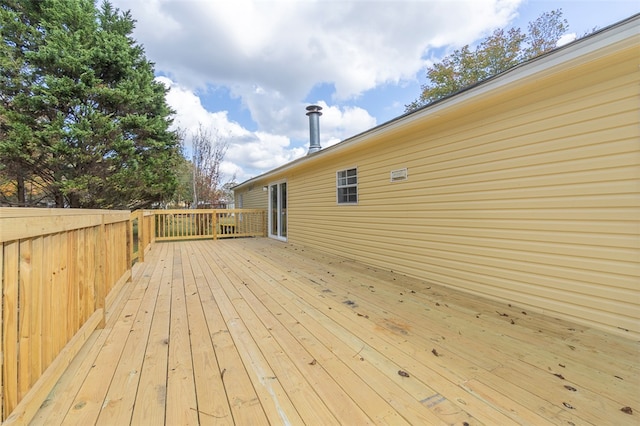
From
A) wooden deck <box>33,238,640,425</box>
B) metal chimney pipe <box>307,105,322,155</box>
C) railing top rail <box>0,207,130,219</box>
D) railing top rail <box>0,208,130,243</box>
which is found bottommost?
wooden deck <box>33,238,640,425</box>

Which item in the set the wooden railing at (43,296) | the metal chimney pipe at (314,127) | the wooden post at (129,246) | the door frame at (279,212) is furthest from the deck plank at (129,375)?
the metal chimney pipe at (314,127)

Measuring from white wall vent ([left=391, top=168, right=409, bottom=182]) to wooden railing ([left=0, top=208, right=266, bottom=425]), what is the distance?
3932 mm

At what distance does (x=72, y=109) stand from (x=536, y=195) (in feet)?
38.8

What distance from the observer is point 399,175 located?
174 inches

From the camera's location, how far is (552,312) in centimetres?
260

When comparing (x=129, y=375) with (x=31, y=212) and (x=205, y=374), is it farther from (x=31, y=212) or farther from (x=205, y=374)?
(x=31, y=212)

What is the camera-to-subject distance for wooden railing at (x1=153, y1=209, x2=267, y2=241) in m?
8.87

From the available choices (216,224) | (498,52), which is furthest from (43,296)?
(498,52)

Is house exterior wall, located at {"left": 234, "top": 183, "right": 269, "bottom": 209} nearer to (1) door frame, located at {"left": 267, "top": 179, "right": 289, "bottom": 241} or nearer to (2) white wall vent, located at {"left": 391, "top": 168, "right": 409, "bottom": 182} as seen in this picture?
(1) door frame, located at {"left": 267, "top": 179, "right": 289, "bottom": 241}

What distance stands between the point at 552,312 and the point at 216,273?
14.3ft

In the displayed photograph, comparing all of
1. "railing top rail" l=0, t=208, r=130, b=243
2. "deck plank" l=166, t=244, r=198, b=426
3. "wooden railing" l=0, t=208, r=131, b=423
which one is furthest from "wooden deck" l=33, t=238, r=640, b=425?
"railing top rail" l=0, t=208, r=130, b=243

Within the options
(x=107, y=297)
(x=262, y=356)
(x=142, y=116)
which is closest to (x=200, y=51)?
(x=142, y=116)

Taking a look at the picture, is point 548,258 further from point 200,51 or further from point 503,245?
point 200,51

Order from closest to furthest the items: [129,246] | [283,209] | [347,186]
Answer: [129,246], [347,186], [283,209]
